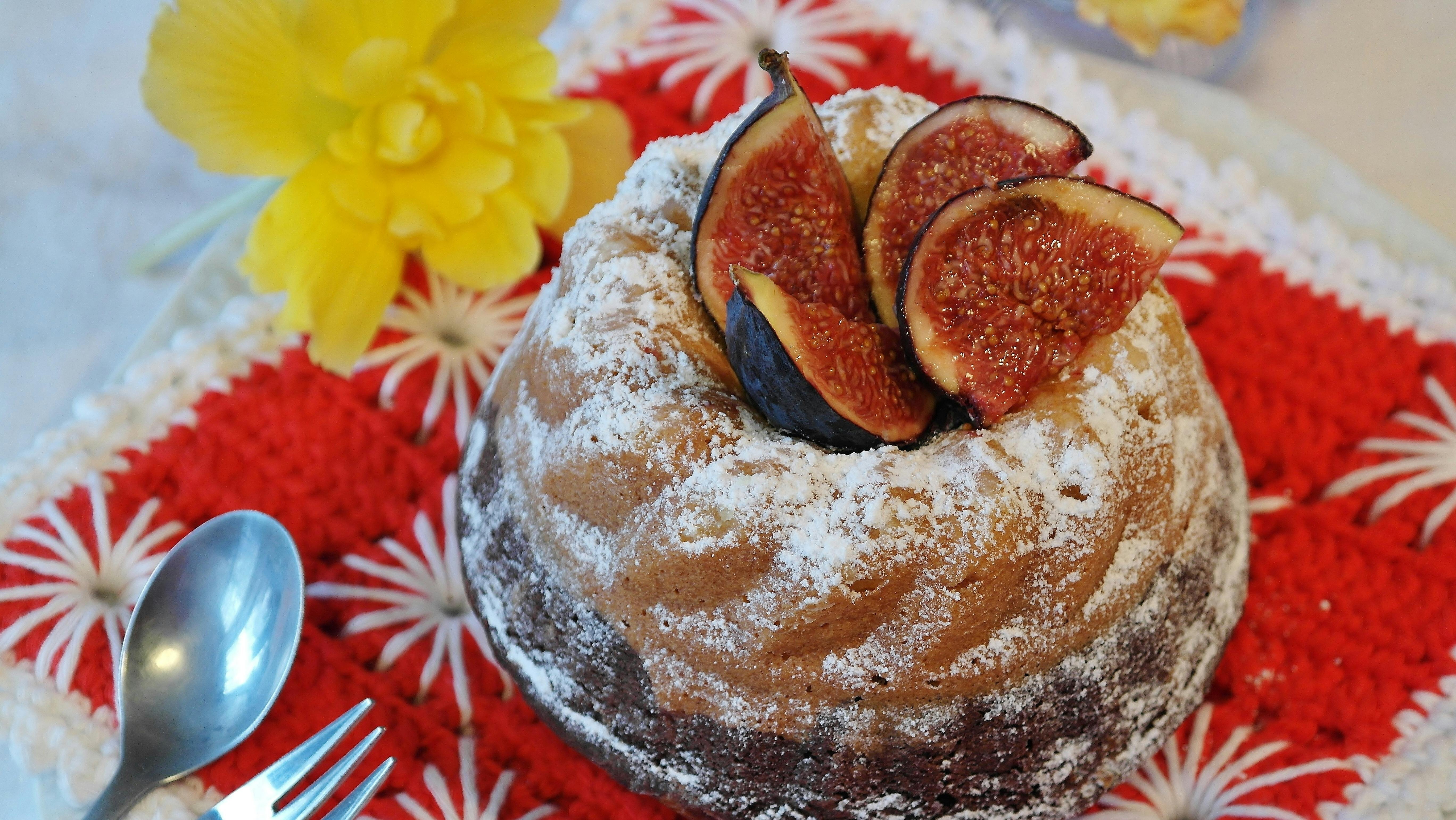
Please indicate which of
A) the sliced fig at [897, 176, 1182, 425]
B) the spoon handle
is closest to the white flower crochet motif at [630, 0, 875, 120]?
the sliced fig at [897, 176, 1182, 425]

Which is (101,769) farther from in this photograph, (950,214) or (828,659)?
(950,214)

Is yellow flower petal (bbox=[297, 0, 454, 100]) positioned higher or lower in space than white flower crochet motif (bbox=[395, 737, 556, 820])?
higher

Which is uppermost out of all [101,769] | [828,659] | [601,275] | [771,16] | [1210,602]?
[771,16]

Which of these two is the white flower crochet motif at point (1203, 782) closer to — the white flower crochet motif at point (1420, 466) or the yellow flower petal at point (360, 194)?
the white flower crochet motif at point (1420, 466)

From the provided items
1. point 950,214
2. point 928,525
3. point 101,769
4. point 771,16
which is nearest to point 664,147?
point 950,214

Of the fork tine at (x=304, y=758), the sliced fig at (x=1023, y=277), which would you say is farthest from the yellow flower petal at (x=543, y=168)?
the fork tine at (x=304, y=758)

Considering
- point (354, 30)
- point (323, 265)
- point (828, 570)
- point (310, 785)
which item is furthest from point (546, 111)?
point (310, 785)

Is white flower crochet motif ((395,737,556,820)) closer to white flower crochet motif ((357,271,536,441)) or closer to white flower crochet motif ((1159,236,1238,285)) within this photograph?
white flower crochet motif ((357,271,536,441))
